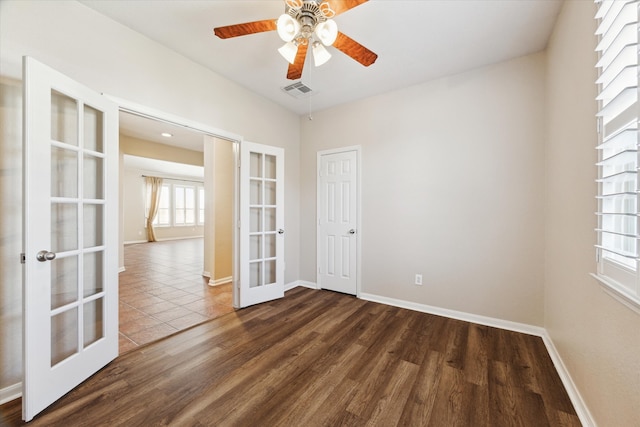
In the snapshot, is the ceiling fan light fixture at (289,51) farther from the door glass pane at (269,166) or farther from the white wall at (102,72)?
the door glass pane at (269,166)

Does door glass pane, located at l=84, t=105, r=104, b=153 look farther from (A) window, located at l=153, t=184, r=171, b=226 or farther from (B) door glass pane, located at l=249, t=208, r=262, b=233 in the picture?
(A) window, located at l=153, t=184, r=171, b=226

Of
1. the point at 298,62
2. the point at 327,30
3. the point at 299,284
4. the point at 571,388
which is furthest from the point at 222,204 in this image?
the point at 571,388

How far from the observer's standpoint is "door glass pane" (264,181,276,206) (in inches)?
137

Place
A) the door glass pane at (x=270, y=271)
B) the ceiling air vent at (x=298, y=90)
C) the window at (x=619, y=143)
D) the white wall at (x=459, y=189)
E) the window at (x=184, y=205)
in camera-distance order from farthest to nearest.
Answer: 1. the window at (x=184, y=205)
2. the door glass pane at (x=270, y=271)
3. the ceiling air vent at (x=298, y=90)
4. the white wall at (x=459, y=189)
5. the window at (x=619, y=143)

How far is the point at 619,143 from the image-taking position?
116 centimetres

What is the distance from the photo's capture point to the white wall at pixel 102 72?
61.9 inches

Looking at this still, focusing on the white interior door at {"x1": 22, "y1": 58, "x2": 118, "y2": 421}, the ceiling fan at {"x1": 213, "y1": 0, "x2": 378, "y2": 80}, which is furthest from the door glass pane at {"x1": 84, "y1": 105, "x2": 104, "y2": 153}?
the ceiling fan at {"x1": 213, "y1": 0, "x2": 378, "y2": 80}

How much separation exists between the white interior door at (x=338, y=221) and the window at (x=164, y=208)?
852cm

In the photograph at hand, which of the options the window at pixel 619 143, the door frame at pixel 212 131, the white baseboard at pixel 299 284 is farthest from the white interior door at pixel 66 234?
the window at pixel 619 143

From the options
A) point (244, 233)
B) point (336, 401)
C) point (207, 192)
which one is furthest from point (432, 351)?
point (207, 192)

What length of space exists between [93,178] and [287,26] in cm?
185

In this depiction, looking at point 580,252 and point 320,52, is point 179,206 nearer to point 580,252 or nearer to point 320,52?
point 320,52

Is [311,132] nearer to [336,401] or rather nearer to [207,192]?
[207,192]

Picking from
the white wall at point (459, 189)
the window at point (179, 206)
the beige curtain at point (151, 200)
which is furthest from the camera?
the window at point (179, 206)
